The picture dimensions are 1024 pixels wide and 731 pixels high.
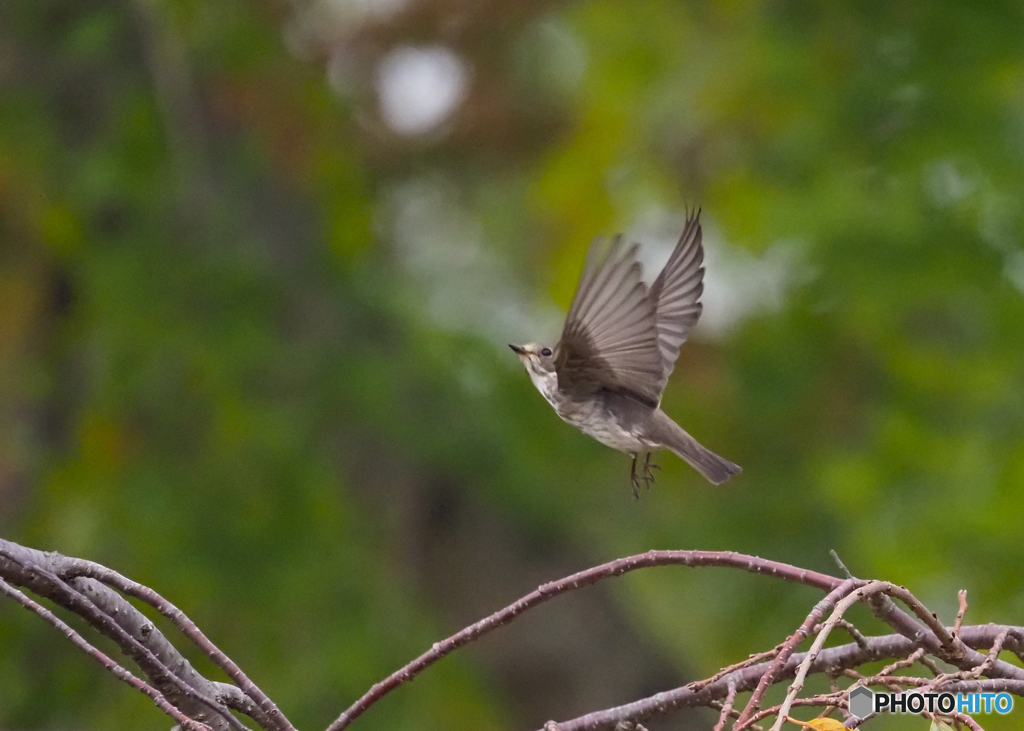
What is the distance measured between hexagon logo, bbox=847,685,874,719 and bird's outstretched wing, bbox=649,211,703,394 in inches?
72.0

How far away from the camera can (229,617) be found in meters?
7.76

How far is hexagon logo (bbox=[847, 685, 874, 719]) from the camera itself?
1.90 metres

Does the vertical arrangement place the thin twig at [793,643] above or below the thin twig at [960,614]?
below

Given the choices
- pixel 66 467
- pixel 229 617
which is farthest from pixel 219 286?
pixel 229 617

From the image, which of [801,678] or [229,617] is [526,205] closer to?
[229,617]

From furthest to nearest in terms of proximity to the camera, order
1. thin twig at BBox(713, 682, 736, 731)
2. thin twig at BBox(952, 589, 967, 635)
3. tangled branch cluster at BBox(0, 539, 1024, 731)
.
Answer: thin twig at BBox(952, 589, 967, 635), tangled branch cluster at BBox(0, 539, 1024, 731), thin twig at BBox(713, 682, 736, 731)

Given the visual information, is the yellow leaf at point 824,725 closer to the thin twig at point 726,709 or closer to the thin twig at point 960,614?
the thin twig at point 726,709

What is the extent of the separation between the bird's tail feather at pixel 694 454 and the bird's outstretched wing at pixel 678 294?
0.15 meters

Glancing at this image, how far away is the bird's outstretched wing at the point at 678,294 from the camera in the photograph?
3.79 meters

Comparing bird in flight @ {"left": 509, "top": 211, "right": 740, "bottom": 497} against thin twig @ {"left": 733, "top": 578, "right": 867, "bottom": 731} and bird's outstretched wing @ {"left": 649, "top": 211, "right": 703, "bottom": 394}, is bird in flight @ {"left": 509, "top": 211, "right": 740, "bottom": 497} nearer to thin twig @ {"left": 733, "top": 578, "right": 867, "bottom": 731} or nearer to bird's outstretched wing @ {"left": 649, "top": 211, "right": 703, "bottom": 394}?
bird's outstretched wing @ {"left": 649, "top": 211, "right": 703, "bottom": 394}

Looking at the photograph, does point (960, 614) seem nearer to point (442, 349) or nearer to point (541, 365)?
point (541, 365)

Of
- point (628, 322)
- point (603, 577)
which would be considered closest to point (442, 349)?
point (628, 322)

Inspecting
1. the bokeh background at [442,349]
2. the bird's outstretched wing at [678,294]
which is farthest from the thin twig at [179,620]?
the bokeh background at [442,349]

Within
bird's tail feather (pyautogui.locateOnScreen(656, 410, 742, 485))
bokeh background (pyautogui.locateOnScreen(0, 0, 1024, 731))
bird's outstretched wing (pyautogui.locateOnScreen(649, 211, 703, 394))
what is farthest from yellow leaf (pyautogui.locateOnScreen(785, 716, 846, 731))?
bokeh background (pyautogui.locateOnScreen(0, 0, 1024, 731))
